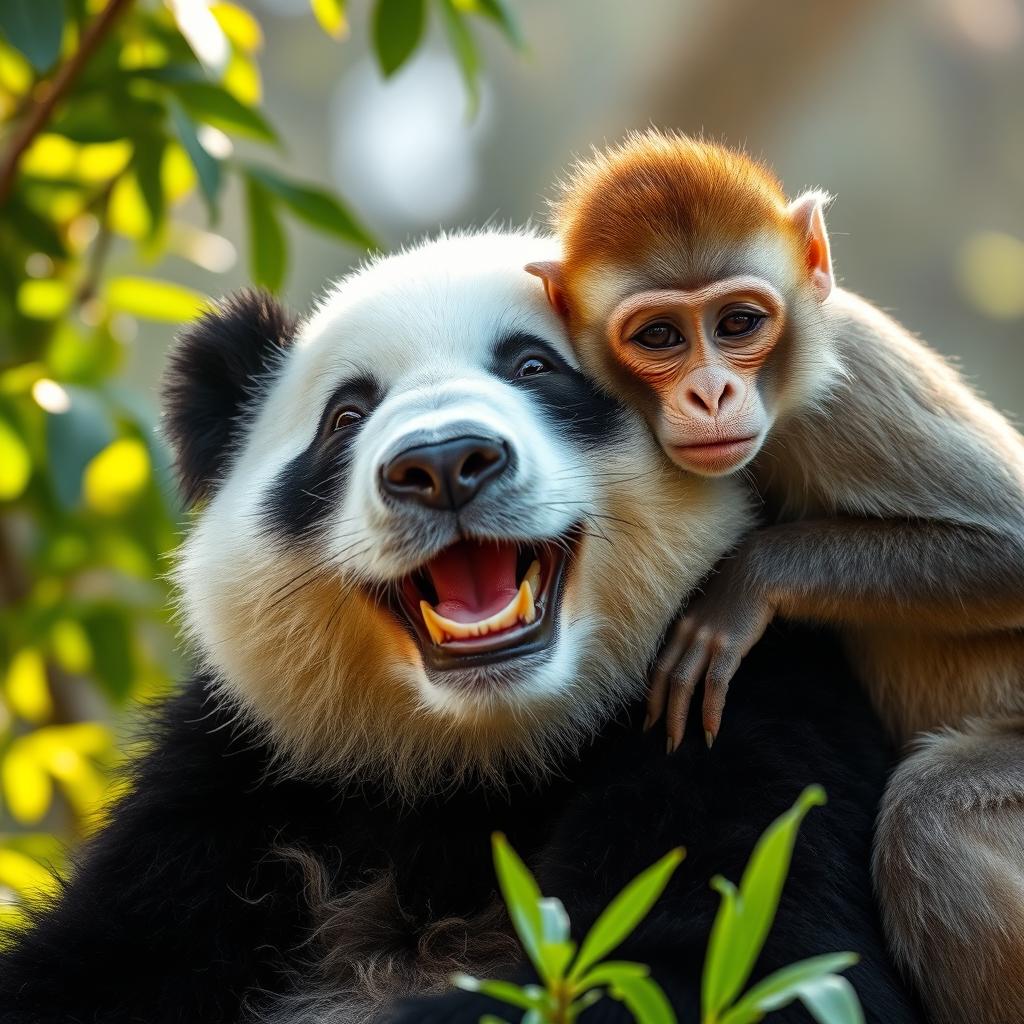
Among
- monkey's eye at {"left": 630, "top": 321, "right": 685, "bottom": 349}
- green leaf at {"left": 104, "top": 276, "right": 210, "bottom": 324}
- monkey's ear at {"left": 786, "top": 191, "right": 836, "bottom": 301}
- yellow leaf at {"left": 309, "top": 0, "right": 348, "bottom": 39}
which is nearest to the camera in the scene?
monkey's eye at {"left": 630, "top": 321, "right": 685, "bottom": 349}

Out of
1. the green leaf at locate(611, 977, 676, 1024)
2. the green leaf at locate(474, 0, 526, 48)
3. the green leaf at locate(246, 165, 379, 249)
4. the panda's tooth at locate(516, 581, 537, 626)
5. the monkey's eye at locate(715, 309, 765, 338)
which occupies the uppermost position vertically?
the green leaf at locate(474, 0, 526, 48)

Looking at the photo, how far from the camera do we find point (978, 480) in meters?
2.71

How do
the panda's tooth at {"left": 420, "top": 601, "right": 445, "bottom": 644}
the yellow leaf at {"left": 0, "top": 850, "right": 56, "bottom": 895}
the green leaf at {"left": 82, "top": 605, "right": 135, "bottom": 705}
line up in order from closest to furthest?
1. the panda's tooth at {"left": 420, "top": 601, "right": 445, "bottom": 644}
2. the yellow leaf at {"left": 0, "top": 850, "right": 56, "bottom": 895}
3. the green leaf at {"left": 82, "top": 605, "right": 135, "bottom": 705}

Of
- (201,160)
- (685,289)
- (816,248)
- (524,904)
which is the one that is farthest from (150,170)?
(524,904)

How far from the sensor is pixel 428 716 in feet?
8.01

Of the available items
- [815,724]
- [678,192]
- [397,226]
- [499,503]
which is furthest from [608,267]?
[397,226]

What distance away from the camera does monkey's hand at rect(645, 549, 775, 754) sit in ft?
7.66

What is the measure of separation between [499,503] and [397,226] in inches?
377

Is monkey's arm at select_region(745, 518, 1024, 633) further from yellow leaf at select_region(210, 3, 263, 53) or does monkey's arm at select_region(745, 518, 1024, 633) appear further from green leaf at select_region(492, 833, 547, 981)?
yellow leaf at select_region(210, 3, 263, 53)

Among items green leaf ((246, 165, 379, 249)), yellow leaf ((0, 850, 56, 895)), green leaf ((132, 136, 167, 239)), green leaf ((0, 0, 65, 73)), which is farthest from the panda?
yellow leaf ((0, 850, 56, 895))

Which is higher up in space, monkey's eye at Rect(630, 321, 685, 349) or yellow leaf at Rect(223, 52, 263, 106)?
monkey's eye at Rect(630, 321, 685, 349)

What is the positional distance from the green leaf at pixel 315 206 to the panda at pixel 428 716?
87 cm

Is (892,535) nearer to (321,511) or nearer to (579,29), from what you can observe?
(321,511)

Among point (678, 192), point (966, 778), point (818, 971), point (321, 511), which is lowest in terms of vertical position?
point (966, 778)
